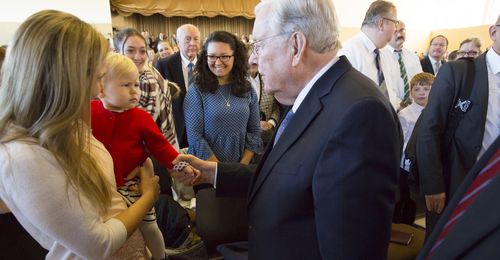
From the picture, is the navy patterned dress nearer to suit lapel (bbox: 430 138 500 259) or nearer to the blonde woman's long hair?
the blonde woman's long hair

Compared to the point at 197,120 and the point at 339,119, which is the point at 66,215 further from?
the point at 197,120

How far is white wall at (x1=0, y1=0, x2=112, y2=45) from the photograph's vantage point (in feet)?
26.5

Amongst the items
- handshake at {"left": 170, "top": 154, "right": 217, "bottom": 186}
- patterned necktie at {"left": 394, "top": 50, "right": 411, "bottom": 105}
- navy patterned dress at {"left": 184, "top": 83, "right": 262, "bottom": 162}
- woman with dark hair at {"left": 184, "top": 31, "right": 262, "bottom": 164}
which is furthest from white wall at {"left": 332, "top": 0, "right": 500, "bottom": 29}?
handshake at {"left": 170, "top": 154, "right": 217, "bottom": 186}

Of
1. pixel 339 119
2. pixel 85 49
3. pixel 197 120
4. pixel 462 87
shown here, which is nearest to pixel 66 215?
pixel 85 49

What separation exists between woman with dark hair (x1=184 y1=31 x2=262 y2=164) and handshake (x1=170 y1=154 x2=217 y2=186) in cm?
71

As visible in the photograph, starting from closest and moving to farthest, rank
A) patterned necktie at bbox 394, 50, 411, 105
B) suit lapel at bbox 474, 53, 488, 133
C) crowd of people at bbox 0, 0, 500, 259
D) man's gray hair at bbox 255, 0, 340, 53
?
crowd of people at bbox 0, 0, 500, 259 < man's gray hair at bbox 255, 0, 340, 53 < suit lapel at bbox 474, 53, 488, 133 < patterned necktie at bbox 394, 50, 411, 105

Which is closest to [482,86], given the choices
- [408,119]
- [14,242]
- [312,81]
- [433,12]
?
[408,119]

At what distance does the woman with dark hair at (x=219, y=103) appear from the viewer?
2.40 m

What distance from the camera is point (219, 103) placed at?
7.84ft

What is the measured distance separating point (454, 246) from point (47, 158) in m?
0.96

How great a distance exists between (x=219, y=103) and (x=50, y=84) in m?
1.53

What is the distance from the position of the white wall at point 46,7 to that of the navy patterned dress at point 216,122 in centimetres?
587

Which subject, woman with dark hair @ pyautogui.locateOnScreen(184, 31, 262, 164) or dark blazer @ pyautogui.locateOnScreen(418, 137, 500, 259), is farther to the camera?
woman with dark hair @ pyautogui.locateOnScreen(184, 31, 262, 164)

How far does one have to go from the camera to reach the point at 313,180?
90 cm
